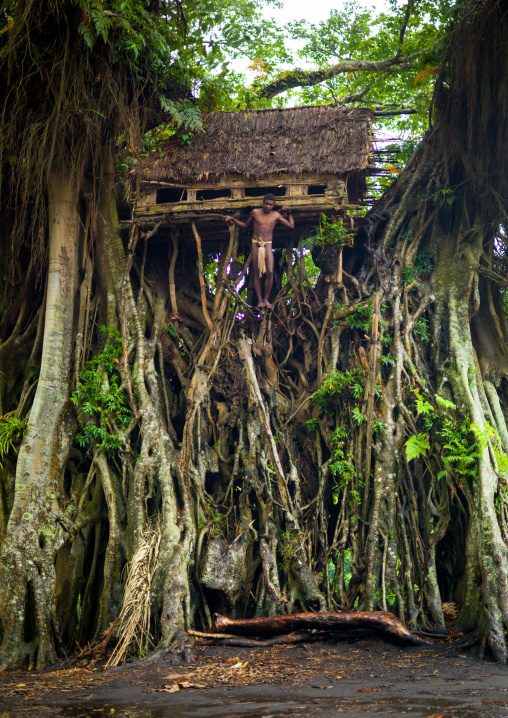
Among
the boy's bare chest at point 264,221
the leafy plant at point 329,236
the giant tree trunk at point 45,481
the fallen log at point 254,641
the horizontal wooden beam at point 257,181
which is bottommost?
the fallen log at point 254,641

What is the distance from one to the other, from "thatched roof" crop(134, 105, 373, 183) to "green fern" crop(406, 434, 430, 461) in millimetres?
3392

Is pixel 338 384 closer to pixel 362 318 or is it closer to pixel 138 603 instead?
pixel 362 318

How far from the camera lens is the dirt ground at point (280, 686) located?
3910 mm

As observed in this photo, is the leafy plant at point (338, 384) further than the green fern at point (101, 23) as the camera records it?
Yes

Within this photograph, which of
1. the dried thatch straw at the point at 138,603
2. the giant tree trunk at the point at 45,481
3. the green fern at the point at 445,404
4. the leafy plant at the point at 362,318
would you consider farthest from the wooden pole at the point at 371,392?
the giant tree trunk at the point at 45,481

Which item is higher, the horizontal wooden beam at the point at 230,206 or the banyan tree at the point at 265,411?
the horizontal wooden beam at the point at 230,206

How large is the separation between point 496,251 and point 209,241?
4.02m

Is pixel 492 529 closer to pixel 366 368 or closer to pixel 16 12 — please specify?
Answer: pixel 366 368

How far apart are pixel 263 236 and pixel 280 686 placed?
539 cm

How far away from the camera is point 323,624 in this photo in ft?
20.1

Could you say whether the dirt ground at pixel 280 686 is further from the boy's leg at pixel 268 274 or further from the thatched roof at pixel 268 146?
the thatched roof at pixel 268 146

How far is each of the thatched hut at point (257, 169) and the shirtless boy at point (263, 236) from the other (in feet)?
0.44

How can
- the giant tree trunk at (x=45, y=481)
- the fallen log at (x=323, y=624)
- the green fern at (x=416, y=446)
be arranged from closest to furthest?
1. the fallen log at (x=323, y=624)
2. the giant tree trunk at (x=45, y=481)
3. the green fern at (x=416, y=446)

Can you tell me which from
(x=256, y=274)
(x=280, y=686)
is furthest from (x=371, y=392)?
(x=280, y=686)
